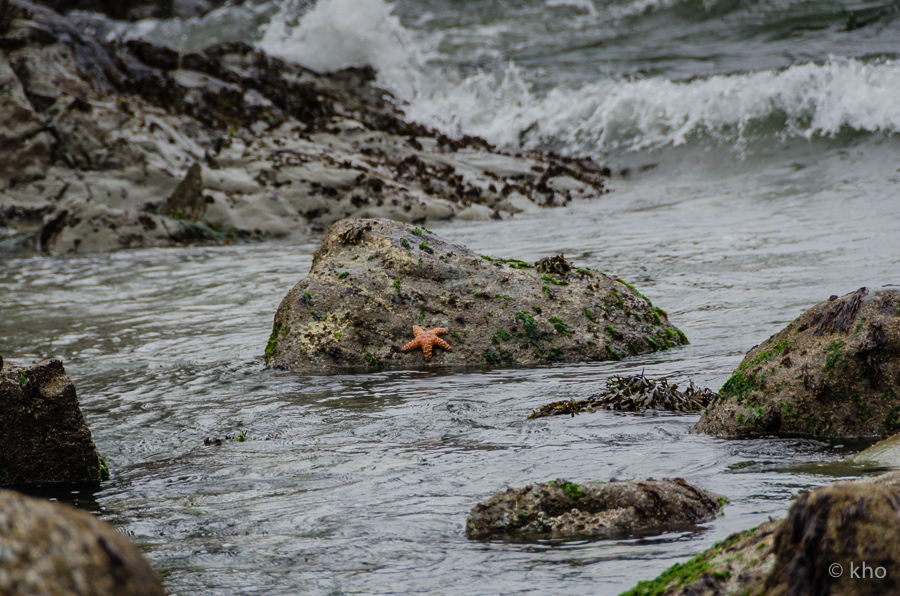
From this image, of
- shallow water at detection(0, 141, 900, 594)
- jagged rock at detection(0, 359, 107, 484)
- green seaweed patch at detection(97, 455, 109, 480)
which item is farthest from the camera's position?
green seaweed patch at detection(97, 455, 109, 480)

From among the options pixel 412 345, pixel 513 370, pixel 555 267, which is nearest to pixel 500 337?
pixel 513 370

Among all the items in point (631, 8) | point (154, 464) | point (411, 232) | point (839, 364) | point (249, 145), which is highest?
point (631, 8)

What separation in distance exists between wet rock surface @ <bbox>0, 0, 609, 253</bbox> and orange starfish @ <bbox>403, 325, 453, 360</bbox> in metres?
7.83

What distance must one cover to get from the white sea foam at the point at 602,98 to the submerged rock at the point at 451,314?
1271cm

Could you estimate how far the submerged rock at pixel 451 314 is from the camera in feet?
23.2

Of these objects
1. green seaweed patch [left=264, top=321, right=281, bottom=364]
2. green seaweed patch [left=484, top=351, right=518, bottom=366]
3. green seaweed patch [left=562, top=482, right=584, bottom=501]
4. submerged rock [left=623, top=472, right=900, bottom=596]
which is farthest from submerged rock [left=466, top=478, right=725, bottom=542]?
green seaweed patch [left=264, top=321, right=281, bottom=364]

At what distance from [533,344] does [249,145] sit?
35.2 feet

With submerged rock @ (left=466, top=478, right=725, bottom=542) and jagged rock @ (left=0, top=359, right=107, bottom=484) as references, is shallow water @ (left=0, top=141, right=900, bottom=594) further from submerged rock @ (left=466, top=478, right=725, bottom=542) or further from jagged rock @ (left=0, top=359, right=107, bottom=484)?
jagged rock @ (left=0, top=359, right=107, bottom=484)

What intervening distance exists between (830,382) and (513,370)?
2.66 meters

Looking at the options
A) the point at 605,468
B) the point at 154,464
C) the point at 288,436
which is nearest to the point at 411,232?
the point at 288,436

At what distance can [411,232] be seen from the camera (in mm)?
7957

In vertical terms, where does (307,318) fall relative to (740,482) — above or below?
above

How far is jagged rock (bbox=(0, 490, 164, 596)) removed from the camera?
163 cm

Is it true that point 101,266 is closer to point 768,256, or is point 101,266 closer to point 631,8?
point 768,256
